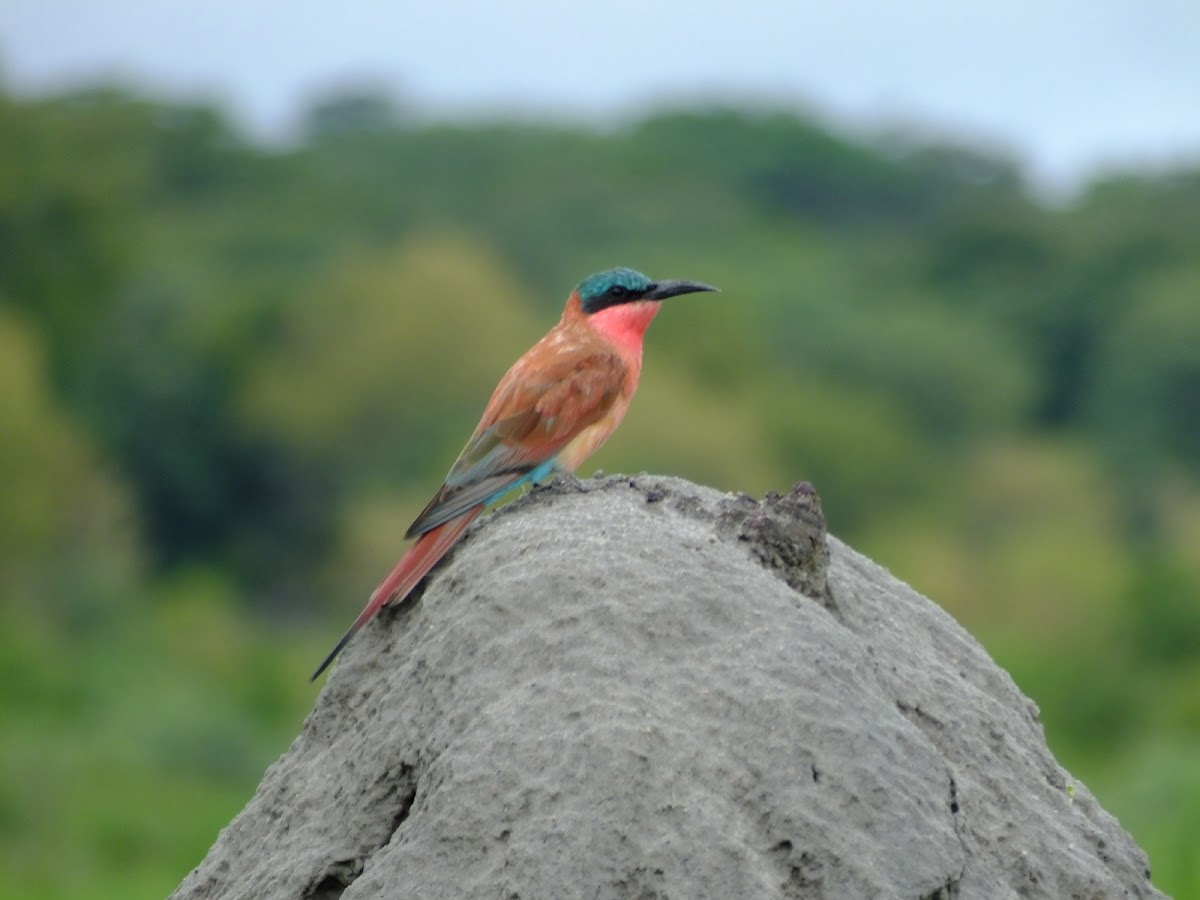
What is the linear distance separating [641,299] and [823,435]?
2300 inches

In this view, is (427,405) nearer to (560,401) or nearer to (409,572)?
(560,401)

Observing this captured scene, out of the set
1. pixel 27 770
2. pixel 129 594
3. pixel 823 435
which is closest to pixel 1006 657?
pixel 27 770

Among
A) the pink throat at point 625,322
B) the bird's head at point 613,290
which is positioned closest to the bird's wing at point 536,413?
the pink throat at point 625,322

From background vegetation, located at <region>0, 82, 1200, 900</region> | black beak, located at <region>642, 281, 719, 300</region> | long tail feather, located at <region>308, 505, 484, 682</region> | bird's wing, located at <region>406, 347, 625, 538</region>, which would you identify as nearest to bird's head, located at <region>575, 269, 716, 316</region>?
black beak, located at <region>642, 281, 719, 300</region>

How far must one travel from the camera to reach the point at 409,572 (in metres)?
5.48

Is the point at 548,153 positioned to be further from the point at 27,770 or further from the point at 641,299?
the point at 641,299

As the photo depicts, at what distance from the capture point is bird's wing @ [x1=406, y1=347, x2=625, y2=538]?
6.19 metres

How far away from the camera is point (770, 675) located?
4734 mm

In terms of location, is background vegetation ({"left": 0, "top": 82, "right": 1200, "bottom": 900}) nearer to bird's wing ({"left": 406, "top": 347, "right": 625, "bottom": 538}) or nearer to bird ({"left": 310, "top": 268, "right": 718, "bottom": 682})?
bird ({"left": 310, "top": 268, "right": 718, "bottom": 682})

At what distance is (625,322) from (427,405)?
56.7 metres

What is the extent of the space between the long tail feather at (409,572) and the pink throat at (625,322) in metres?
1.39

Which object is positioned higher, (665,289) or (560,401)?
(665,289)

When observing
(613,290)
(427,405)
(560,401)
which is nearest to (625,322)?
(613,290)

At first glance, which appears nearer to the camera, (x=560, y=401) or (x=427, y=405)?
(x=560, y=401)
